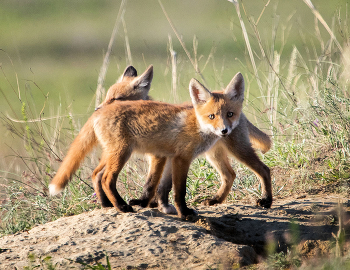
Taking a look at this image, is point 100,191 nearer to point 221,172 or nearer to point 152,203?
point 152,203

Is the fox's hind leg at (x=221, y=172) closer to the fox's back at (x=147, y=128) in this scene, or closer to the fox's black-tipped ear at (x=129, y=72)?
the fox's back at (x=147, y=128)

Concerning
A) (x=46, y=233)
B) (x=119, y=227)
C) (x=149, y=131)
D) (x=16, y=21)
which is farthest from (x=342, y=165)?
(x=16, y=21)

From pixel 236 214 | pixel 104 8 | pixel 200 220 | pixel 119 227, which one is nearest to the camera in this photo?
pixel 119 227

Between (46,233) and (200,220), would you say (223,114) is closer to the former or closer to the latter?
(200,220)

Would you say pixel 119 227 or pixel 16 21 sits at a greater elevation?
pixel 16 21

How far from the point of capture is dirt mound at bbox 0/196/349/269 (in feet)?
10.8

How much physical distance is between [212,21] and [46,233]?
23796mm

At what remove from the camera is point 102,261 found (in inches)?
127

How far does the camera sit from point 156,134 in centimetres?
448

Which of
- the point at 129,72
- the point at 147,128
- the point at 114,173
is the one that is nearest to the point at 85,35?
the point at 129,72

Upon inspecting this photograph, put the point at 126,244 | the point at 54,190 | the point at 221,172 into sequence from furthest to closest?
the point at 221,172
the point at 54,190
the point at 126,244

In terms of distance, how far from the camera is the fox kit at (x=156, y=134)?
4293mm

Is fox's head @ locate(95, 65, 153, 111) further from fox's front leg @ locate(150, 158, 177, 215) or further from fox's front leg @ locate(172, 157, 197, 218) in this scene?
fox's front leg @ locate(172, 157, 197, 218)

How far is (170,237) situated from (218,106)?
163 cm
